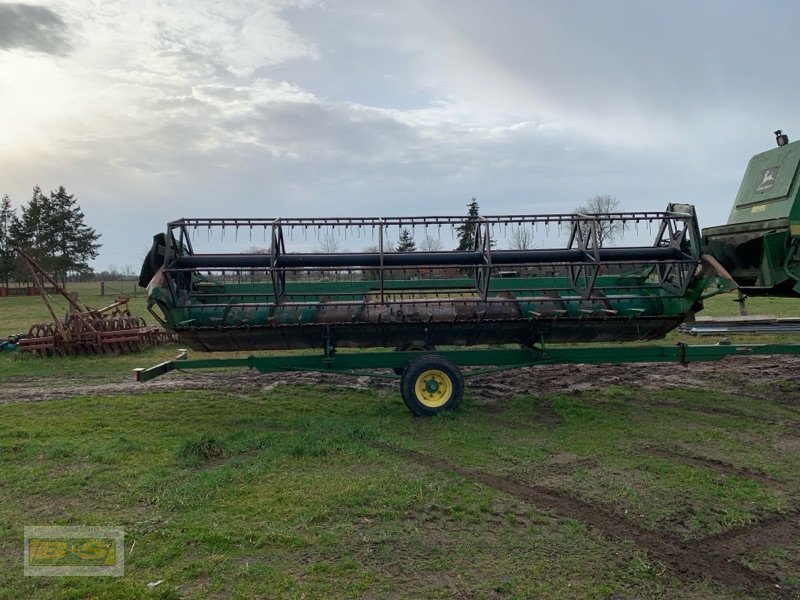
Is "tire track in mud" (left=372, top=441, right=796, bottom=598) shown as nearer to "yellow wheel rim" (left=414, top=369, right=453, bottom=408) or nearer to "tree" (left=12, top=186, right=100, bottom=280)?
"yellow wheel rim" (left=414, top=369, right=453, bottom=408)

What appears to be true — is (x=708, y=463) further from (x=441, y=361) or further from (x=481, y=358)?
(x=441, y=361)

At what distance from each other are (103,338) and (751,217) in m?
14.4

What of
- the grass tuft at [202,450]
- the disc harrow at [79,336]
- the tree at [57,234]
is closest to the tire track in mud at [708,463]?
Result: the grass tuft at [202,450]

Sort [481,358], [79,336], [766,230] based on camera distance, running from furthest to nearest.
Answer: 1. [79,336]
2. [766,230]
3. [481,358]

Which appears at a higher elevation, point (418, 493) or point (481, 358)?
point (481, 358)

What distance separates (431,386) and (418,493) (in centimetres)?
273

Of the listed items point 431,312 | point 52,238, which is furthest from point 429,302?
point 52,238

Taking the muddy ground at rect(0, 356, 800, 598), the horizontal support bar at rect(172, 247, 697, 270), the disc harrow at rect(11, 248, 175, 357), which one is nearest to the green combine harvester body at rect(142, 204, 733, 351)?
the horizontal support bar at rect(172, 247, 697, 270)

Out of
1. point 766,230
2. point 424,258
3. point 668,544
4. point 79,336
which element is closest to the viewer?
point 668,544

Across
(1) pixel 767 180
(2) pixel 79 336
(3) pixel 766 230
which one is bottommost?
(2) pixel 79 336

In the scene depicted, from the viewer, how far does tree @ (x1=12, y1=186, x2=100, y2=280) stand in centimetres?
4625

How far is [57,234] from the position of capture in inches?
→ 1881

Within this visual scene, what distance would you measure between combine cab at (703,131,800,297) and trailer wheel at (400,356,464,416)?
522 centimetres

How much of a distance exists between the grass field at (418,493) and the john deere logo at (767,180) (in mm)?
3367
